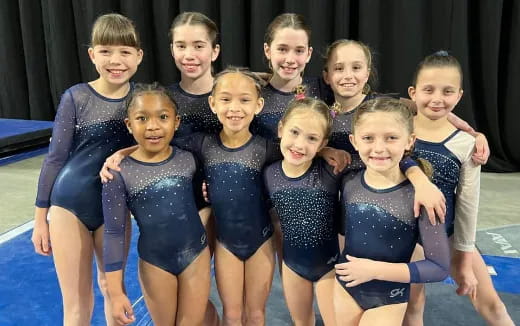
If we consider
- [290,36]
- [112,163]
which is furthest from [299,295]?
[290,36]

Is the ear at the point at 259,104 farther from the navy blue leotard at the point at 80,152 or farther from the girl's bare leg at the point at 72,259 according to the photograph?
the girl's bare leg at the point at 72,259

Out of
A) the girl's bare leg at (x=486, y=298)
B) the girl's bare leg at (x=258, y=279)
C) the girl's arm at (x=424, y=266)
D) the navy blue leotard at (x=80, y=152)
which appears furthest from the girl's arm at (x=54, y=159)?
the girl's bare leg at (x=486, y=298)

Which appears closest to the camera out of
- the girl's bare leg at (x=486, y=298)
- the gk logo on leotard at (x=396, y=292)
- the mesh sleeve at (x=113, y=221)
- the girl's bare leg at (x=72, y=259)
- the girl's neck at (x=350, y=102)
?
the gk logo on leotard at (x=396, y=292)

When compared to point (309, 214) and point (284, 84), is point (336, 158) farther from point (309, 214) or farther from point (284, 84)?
point (284, 84)

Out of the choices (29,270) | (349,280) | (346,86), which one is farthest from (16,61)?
(349,280)

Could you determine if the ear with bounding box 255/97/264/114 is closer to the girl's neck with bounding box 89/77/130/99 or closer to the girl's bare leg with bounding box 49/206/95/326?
the girl's neck with bounding box 89/77/130/99

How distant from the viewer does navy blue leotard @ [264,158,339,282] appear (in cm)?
193

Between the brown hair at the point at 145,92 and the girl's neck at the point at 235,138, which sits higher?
the brown hair at the point at 145,92

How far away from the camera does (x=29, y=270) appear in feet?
10.3

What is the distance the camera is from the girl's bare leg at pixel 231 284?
2.07 metres

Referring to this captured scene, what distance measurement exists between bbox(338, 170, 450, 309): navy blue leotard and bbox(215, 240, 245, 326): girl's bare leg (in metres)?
0.50

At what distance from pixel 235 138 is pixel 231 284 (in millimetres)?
→ 625

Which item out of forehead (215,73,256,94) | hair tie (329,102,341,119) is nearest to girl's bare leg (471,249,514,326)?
hair tie (329,102,341,119)

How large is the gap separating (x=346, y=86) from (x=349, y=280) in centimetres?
87
